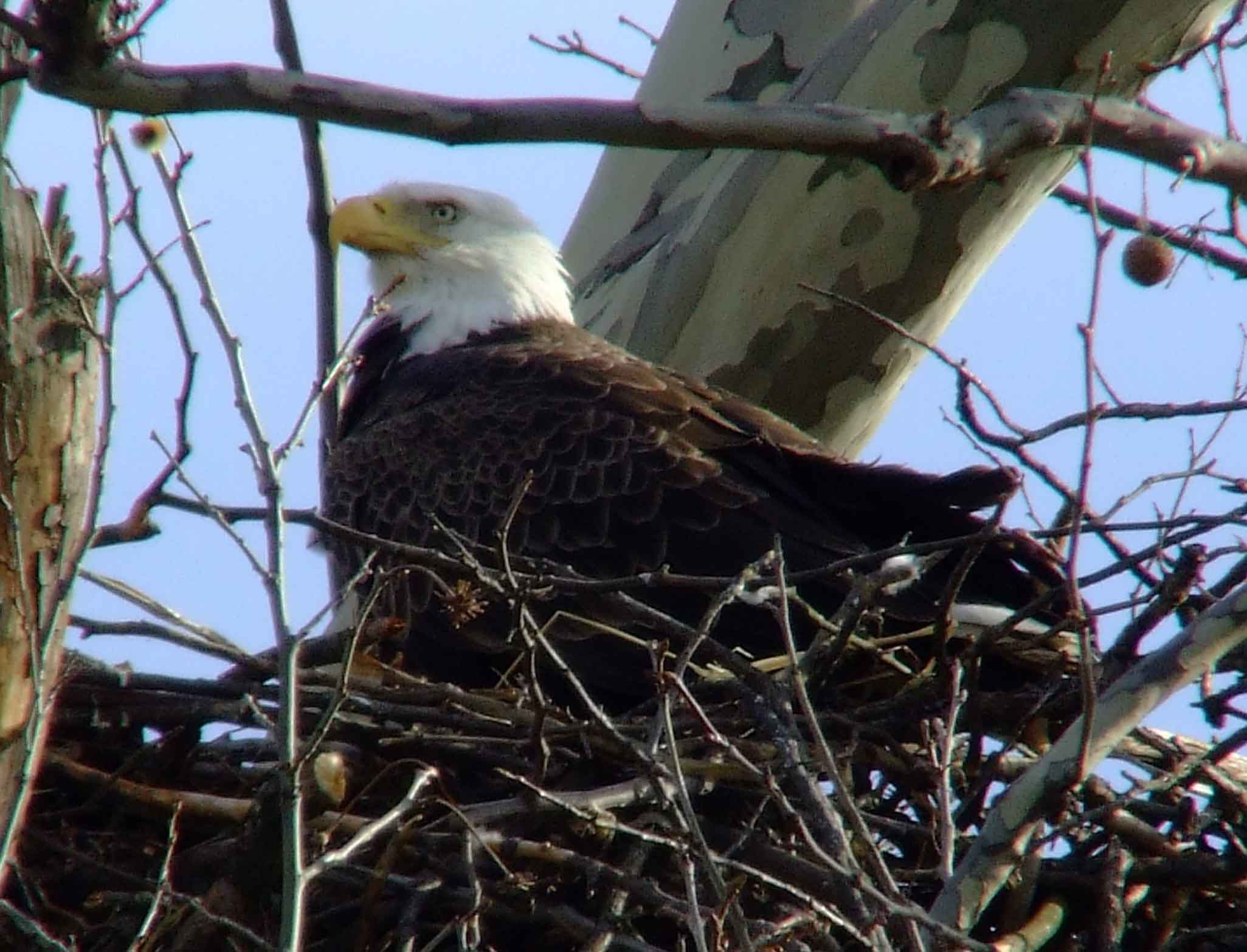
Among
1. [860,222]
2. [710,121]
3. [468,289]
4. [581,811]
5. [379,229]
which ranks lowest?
[581,811]

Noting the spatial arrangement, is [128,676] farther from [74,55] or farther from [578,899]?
[74,55]

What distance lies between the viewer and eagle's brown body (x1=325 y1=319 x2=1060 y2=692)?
4629 millimetres

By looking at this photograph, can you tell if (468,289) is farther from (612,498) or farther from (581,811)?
(581,811)

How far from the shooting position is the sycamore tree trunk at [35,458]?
119 inches

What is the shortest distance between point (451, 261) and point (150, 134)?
2543mm

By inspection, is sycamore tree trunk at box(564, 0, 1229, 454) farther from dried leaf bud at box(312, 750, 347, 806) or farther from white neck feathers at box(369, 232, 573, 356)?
dried leaf bud at box(312, 750, 347, 806)

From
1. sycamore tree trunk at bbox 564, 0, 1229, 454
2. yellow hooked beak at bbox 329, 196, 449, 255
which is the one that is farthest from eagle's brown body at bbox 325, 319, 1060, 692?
yellow hooked beak at bbox 329, 196, 449, 255

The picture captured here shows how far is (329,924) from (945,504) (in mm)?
1699

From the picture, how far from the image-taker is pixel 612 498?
4883 millimetres

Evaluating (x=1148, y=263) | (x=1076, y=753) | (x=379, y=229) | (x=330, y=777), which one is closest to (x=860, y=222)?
(x=1148, y=263)

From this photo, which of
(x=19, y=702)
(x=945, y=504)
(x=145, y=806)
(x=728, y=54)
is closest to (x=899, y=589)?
(x=945, y=504)

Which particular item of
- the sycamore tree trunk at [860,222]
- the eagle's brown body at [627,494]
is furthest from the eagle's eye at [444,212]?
the eagle's brown body at [627,494]

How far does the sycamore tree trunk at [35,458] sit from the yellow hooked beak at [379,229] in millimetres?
2707

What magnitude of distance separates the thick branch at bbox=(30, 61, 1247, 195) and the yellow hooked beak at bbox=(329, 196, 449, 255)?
2434 mm
